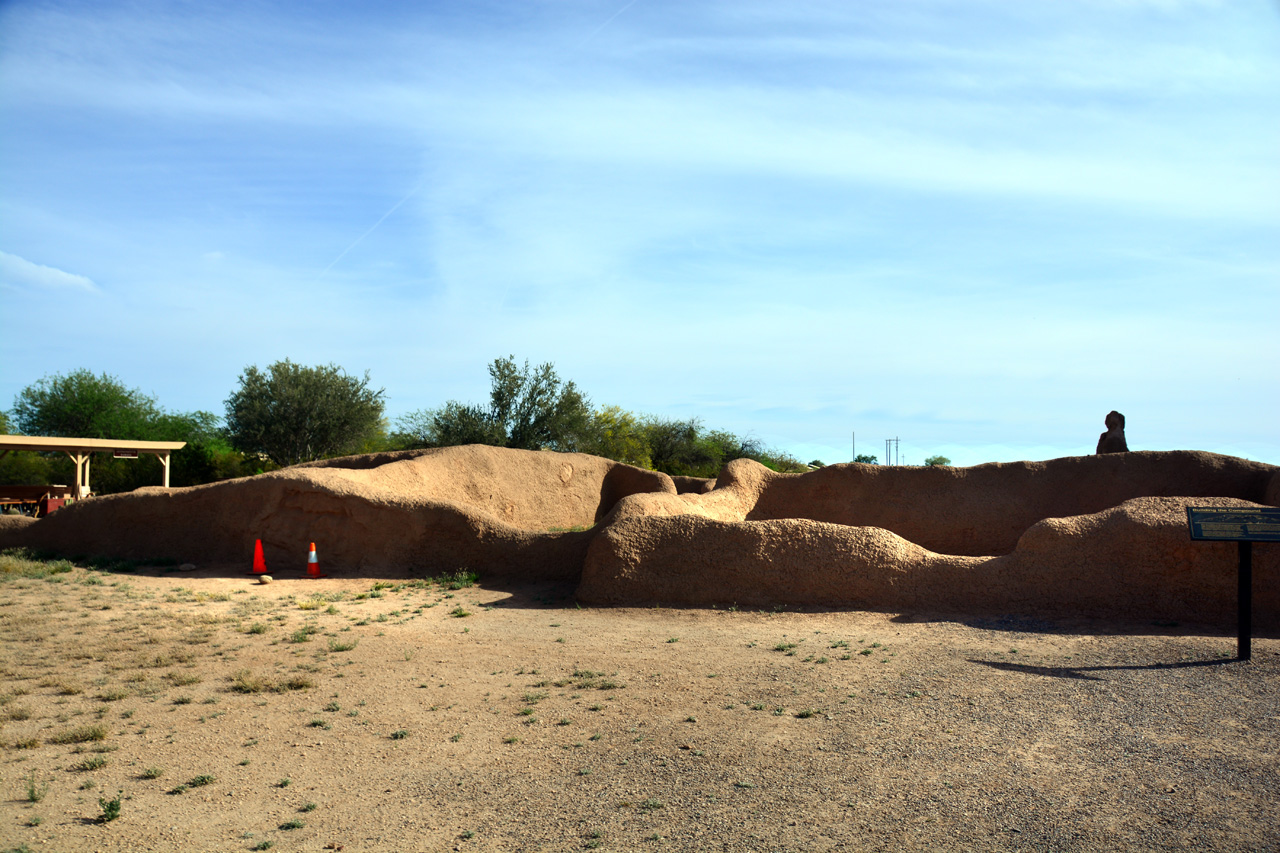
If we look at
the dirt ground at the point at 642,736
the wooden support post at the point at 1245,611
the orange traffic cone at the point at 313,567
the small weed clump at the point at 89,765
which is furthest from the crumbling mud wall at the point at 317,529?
the wooden support post at the point at 1245,611

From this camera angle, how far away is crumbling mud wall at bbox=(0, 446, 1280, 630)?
30.5 ft

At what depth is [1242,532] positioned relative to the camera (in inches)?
295

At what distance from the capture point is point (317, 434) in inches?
1231

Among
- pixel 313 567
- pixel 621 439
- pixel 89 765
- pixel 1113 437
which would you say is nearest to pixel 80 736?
pixel 89 765

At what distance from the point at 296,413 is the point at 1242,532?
1160 inches

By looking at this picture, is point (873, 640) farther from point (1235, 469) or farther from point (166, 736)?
point (1235, 469)

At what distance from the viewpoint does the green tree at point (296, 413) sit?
3047 cm

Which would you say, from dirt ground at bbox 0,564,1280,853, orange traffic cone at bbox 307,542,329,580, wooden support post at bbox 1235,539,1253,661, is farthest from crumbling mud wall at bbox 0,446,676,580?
wooden support post at bbox 1235,539,1253,661

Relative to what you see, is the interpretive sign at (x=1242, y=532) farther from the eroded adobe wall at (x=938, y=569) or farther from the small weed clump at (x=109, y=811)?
the small weed clump at (x=109, y=811)

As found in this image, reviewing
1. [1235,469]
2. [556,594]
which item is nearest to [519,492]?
[556,594]

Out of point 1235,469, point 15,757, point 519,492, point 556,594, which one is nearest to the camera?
point 15,757

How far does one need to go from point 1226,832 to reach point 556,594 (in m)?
8.57

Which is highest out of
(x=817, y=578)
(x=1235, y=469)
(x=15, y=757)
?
(x=1235, y=469)

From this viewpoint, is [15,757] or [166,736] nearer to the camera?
[15,757]
